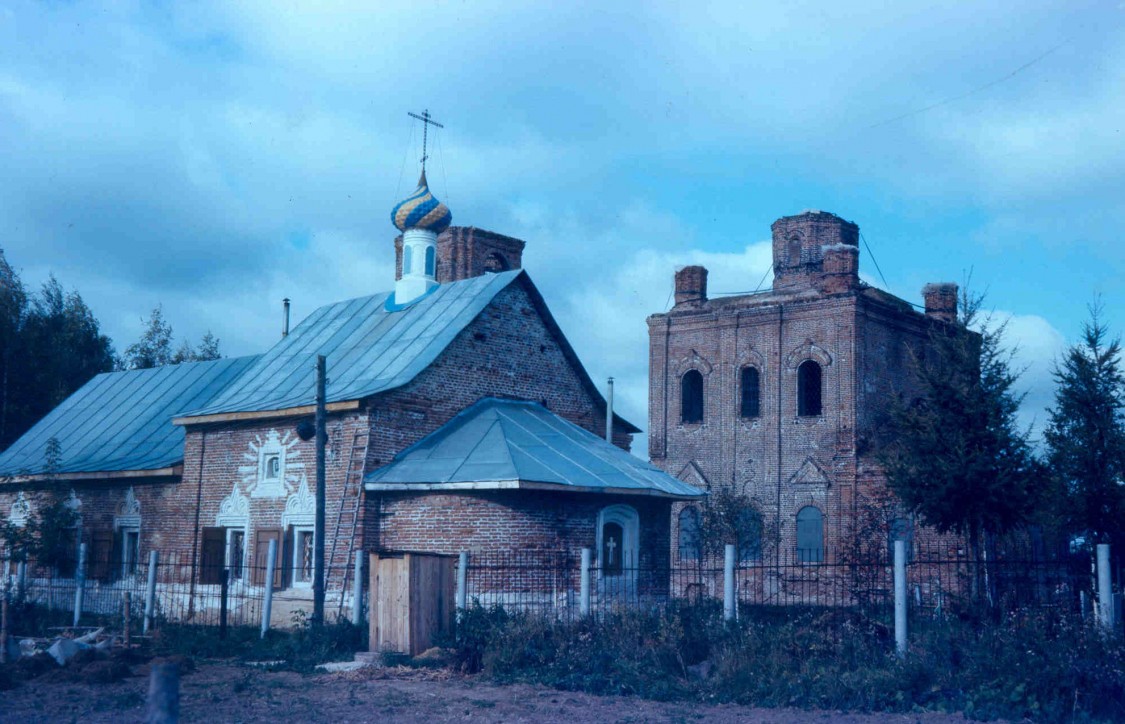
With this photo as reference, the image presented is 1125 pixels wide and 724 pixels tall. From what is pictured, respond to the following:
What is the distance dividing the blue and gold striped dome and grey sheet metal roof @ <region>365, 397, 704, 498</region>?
229 inches

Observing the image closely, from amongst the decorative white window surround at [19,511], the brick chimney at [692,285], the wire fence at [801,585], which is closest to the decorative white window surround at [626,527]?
the wire fence at [801,585]

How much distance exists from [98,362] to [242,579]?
2520cm

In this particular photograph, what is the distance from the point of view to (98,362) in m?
42.5

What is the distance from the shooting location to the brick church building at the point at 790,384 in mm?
31000

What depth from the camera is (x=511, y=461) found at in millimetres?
17594

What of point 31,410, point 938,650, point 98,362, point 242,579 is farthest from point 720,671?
point 98,362

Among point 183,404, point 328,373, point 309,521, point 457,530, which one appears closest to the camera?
point 457,530

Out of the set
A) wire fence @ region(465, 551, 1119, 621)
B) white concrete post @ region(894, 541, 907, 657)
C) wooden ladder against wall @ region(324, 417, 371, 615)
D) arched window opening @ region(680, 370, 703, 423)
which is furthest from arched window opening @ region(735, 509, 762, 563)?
white concrete post @ region(894, 541, 907, 657)

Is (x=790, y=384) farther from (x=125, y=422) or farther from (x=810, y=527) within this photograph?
(x=125, y=422)

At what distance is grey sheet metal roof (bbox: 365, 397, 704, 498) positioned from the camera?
57.3 feet

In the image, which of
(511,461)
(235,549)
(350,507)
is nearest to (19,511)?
(235,549)

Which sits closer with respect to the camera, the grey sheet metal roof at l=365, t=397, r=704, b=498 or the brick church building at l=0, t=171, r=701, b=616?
the grey sheet metal roof at l=365, t=397, r=704, b=498

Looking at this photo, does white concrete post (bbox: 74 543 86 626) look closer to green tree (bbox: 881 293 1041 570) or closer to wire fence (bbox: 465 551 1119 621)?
wire fence (bbox: 465 551 1119 621)

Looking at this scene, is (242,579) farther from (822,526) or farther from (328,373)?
(822,526)
